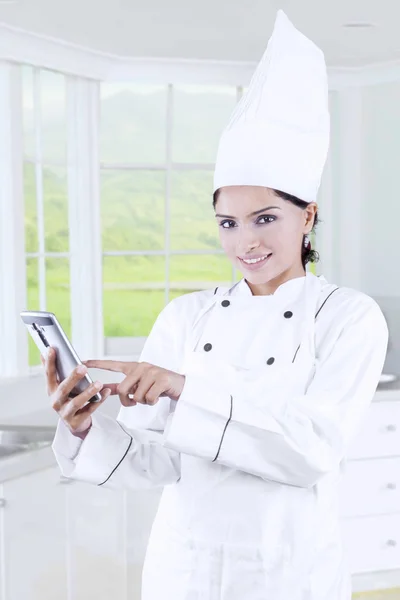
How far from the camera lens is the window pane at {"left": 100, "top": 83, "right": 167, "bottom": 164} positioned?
4453mm

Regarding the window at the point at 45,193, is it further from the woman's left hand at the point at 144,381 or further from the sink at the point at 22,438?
the woman's left hand at the point at 144,381

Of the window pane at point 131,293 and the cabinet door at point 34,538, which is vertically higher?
the window pane at point 131,293

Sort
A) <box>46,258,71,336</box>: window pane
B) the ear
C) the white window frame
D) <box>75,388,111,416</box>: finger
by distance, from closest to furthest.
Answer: <box>75,388,111,416</box>: finger
the ear
the white window frame
<box>46,258,71,336</box>: window pane

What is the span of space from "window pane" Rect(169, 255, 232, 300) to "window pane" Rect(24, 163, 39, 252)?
2.96 feet

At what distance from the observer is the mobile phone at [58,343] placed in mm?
1282

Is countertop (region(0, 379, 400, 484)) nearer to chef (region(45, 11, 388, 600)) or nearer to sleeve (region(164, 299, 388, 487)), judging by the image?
chef (region(45, 11, 388, 600))

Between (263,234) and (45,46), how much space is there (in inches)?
111

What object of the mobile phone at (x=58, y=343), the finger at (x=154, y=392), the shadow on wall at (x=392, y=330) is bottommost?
the shadow on wall at (x=392, y=330)

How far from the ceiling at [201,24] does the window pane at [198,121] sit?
0.26m

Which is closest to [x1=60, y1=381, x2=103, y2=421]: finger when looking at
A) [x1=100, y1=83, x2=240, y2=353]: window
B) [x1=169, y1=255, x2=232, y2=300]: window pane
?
[x1=100, y1=83, x2=240, y2=353]: window

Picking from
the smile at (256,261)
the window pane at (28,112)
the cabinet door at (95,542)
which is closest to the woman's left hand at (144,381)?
the smile at (256,261)

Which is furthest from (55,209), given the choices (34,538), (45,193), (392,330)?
(34,538)

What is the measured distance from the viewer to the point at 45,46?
389cm

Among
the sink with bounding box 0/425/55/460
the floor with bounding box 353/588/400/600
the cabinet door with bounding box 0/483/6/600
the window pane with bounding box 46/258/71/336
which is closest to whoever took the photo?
the cabinet door with bounding box 0/483/6/600
